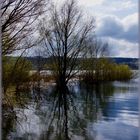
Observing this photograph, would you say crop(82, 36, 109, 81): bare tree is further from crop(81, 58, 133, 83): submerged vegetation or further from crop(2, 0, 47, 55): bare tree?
crop(2, 0, 47, 55): bare tree

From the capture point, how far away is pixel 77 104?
260 centimetres

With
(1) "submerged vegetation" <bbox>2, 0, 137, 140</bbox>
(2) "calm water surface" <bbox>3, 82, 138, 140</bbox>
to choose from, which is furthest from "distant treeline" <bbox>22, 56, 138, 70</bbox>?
(2) "calm water surface" <bbox>3, 82, 138, 140</bbox>

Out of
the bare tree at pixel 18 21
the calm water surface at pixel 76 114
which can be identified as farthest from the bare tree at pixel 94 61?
the bare tree at pixel 18 21

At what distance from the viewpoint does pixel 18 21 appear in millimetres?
2695

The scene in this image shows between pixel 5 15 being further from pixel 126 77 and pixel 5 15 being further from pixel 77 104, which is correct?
pixel 126 77

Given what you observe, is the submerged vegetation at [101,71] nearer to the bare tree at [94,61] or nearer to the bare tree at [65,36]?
the bare tree at [94,61]

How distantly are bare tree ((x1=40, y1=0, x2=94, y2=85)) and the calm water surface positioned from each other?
0.22m

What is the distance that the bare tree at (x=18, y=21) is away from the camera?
2625 mm

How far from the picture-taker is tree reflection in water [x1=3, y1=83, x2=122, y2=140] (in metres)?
2.31

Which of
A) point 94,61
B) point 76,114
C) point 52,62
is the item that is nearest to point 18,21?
point 52,62

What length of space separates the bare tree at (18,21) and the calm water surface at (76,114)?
17.7 inches

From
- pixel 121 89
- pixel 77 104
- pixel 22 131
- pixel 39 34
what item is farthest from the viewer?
pixel 39 34

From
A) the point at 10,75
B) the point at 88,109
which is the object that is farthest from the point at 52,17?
the point at 88,109

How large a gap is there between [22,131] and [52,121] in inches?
9.9
